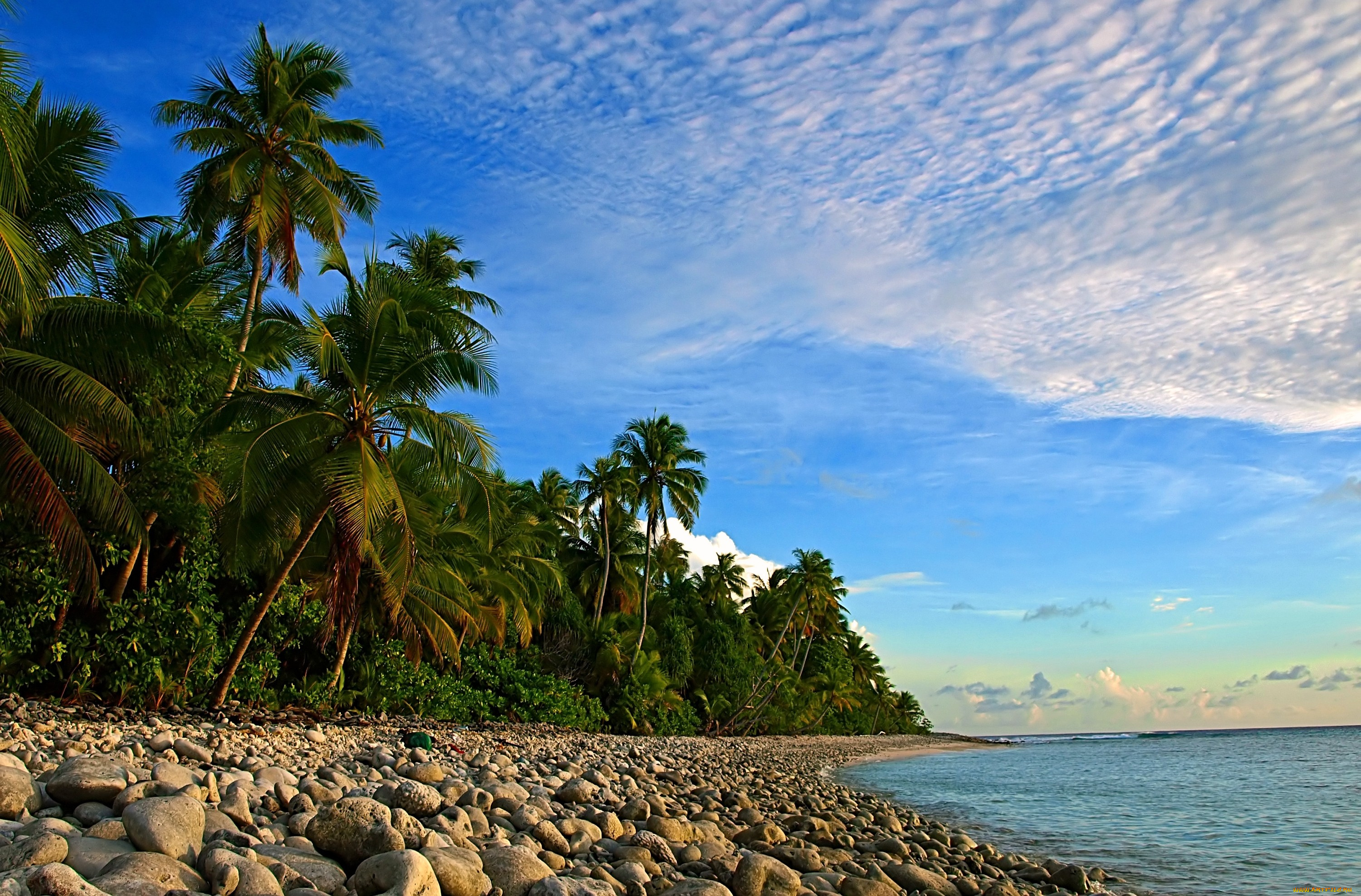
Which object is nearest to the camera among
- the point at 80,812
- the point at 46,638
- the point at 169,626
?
the point at 80,812

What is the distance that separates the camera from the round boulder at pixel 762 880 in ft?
20.9

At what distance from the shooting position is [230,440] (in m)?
13.7

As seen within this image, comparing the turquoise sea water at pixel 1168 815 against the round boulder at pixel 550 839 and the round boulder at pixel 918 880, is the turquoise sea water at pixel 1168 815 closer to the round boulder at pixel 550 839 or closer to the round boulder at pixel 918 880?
the round boulder at pixel 918 880

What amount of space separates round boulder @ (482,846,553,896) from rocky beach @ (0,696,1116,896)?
1 cm

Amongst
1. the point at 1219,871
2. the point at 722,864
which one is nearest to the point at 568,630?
the point at 1219,871

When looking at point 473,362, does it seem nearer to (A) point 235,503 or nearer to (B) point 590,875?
(A) point 235,503

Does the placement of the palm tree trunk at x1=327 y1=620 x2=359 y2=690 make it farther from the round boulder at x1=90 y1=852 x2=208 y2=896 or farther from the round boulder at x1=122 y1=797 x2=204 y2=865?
the round boulder at x1=90 y1=852 x2=208 y2=896

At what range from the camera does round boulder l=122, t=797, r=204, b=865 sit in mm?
4461

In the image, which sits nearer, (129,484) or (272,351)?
(129,484)

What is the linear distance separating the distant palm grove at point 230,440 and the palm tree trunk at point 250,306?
0.09 metres

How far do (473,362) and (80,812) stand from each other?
34.5 feet

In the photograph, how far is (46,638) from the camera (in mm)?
13297

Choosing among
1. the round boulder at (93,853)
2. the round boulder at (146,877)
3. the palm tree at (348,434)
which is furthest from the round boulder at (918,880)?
the palm tree at (348,434)

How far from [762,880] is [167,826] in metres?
3.84
